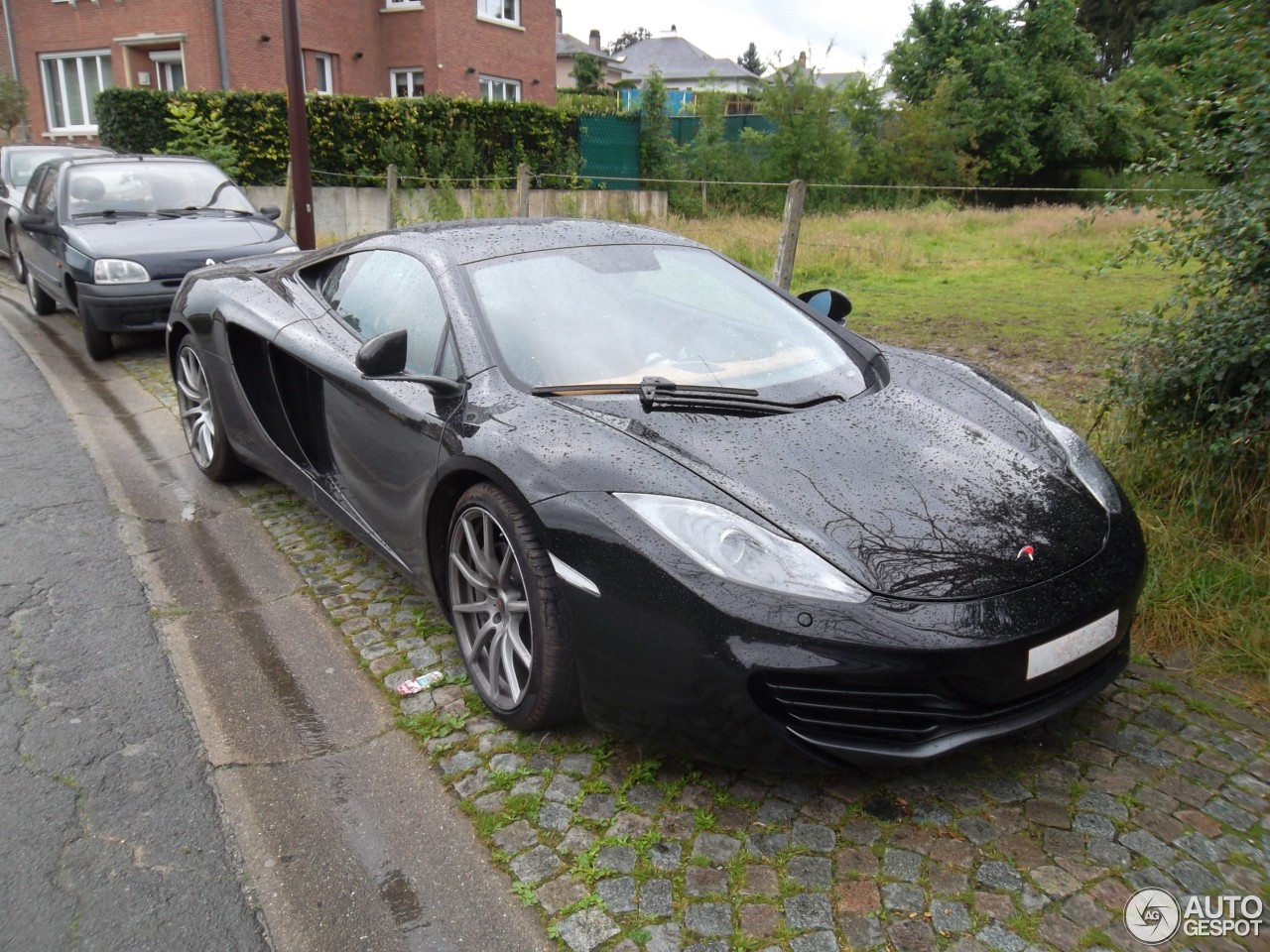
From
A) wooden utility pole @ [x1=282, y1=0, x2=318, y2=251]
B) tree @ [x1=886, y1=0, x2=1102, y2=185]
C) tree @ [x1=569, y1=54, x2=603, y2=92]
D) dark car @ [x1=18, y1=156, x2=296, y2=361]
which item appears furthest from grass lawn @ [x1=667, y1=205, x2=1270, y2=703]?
tree @ [x1=569, y1=54, x2=603, y2=92]

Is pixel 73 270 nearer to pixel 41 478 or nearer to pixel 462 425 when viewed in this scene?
pixel 41 478

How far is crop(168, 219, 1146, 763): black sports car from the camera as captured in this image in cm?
241

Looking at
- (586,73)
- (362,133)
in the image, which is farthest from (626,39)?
(362,133)

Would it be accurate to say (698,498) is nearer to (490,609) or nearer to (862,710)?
(862,710)

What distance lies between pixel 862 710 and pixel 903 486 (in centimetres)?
66

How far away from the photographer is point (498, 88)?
27109 mm

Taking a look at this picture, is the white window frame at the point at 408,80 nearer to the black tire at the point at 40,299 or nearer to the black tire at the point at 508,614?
the black tire at the point at 40,299

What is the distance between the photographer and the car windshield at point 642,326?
10.8 feet

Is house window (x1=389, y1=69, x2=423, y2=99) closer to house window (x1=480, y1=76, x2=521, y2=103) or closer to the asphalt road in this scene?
house window (x1=480, y1=76, x2=521, y2=103)

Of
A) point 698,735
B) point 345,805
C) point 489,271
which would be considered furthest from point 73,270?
point 698,735

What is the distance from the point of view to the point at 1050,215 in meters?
19.7

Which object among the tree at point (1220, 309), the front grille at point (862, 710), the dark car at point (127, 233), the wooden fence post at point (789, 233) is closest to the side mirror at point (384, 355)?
the front grille at point (862, 710)

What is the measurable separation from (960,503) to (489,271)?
6.00 feet

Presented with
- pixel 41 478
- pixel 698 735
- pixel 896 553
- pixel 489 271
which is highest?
pixel 489 271
